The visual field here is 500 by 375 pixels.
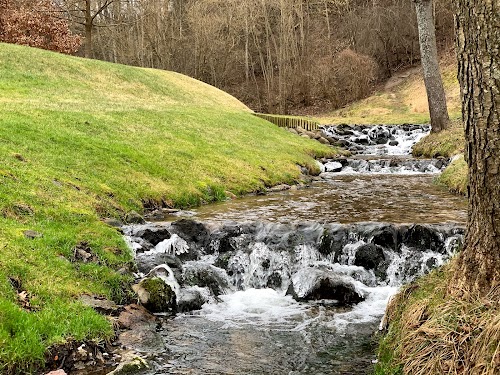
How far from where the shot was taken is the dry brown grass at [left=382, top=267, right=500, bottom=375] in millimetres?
3844

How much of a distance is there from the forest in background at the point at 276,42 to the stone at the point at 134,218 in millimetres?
32661

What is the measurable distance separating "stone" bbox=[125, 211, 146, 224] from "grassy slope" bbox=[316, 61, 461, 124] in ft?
75.4

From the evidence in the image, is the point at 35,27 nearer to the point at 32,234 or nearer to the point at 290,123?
the point at 290,123

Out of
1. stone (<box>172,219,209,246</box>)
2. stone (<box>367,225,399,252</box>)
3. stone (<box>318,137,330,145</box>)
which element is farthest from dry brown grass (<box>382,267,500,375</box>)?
stone (<box>318,137,330,145</box>)

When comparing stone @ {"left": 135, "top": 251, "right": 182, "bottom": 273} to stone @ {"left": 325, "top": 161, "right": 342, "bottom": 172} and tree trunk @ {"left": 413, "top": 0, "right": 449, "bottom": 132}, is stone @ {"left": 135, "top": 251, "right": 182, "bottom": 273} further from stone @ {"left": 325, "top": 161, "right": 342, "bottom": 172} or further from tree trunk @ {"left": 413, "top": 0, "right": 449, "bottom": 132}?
tree trunk @ {"left": 413, "top": 0, "right": 449, "bottom": 132}

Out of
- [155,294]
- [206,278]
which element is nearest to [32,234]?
[155,294]

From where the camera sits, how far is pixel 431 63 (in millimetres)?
19578

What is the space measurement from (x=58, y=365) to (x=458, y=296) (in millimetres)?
3890

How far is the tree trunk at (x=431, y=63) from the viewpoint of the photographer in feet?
61.0

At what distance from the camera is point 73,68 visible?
25.8 m

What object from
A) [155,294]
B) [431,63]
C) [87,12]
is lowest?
[155,294]

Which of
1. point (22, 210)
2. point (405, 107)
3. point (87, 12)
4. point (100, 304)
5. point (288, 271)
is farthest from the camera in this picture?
point (405, 107)

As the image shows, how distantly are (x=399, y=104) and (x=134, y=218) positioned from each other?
30410mm

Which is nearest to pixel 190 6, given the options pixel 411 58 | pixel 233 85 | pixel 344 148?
pixel 233 85
